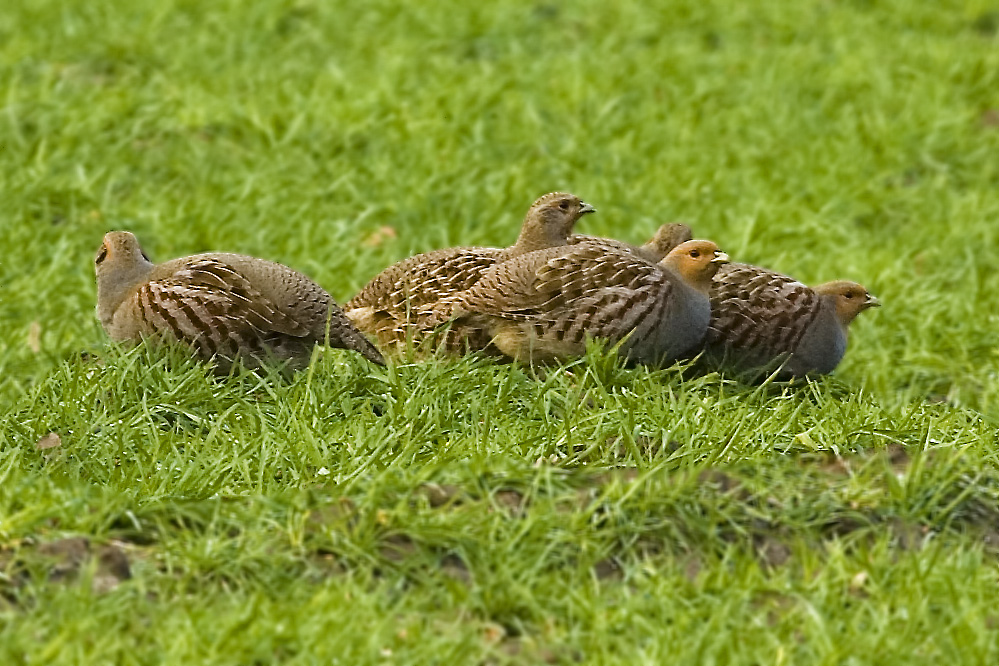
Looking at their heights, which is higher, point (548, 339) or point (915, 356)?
point (548, 339)

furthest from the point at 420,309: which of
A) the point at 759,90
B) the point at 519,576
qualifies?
the point at 759,90

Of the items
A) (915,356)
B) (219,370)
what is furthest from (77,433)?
(915,356)

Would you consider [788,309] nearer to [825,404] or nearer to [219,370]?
[825,404]

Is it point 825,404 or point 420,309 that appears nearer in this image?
point 825,404

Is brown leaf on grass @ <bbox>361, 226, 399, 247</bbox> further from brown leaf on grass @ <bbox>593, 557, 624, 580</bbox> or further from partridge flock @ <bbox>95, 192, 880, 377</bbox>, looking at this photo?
brown leaf on grass @ <bbox>593, 557, 624, 580</bbox>

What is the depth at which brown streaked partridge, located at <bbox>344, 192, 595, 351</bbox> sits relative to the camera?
6184 millimetres

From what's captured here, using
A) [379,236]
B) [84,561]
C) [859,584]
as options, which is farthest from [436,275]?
[859,584]

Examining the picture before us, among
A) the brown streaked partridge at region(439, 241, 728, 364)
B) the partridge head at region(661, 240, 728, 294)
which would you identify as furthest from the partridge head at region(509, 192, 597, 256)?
the partridge head at region(661, 240, 728, 294)

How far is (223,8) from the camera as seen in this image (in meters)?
11.4

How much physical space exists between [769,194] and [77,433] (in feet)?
16.5

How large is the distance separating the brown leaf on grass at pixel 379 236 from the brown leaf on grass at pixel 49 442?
325 centimetres

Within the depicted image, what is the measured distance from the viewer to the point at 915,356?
7.32 m

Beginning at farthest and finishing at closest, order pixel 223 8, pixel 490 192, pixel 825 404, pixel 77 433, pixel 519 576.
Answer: pixel 223 8
pixel 490 192
pixel 825 404
pixel 77 433
pixel 519 576

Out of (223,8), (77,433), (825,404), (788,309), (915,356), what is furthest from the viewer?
(223,8)
